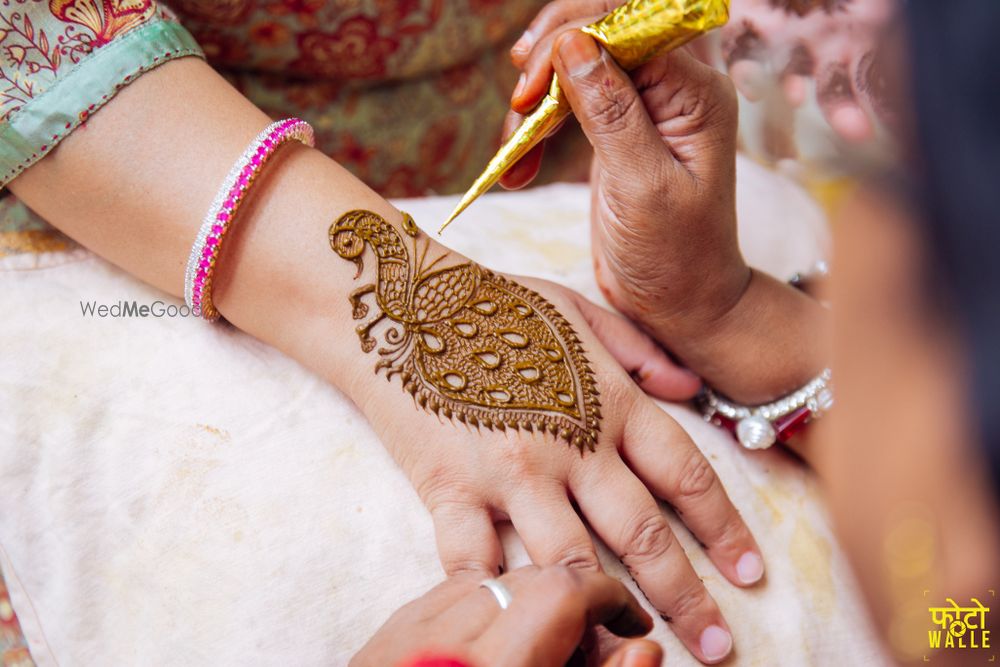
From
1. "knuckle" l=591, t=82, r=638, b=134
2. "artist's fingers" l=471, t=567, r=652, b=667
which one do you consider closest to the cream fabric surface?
"artist's fingers" l=471, t=567, r=652, b=667

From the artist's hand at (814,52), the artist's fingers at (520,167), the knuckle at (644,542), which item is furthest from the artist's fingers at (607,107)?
the artist's hand at (814,52)

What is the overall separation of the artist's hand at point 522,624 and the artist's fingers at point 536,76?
518 millimetres

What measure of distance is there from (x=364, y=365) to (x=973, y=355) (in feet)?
2.01

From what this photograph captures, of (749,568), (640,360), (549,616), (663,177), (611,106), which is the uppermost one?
(611,106)

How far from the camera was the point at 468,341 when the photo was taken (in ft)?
2.87

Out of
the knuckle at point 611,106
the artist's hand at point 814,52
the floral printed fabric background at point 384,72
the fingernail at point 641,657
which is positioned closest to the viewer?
the fingernail at point 641,657

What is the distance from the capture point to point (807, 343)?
101 cm

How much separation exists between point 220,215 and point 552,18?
1.57 ft

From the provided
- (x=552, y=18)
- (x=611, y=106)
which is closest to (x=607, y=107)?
(x=611, y=106)

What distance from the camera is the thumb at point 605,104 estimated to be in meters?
0.80

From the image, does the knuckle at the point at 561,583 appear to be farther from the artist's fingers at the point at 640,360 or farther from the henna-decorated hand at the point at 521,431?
the artist's fingers at the point at 640,360

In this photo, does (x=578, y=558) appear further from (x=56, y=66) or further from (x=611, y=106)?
(x=56, y=66)

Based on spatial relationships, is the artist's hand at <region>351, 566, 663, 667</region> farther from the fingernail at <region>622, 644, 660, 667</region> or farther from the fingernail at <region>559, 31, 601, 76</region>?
the fingernail at <region>559, 31, 601, 76</region>

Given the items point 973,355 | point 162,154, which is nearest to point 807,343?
point 973,355
